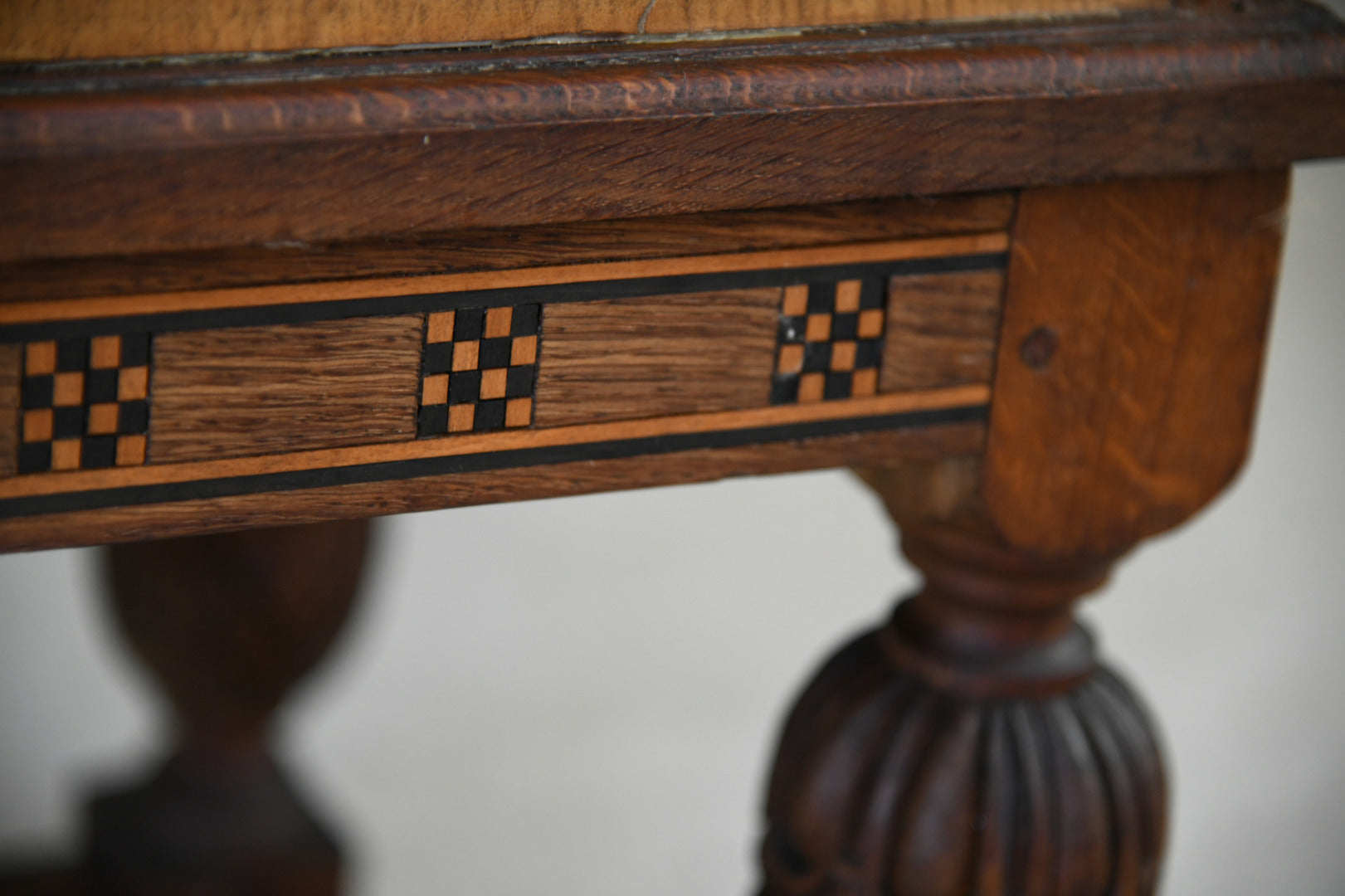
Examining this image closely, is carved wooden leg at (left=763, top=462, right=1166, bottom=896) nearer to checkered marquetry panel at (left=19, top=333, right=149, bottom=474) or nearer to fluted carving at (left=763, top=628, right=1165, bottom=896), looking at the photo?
fluted carving at (left=763, top=628, right=1165, bottom=896)

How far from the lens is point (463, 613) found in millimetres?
1584

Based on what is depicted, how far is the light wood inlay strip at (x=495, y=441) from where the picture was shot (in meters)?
0.41

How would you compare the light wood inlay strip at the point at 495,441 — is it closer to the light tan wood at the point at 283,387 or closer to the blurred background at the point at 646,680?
the light tan wood at the point at 283,387

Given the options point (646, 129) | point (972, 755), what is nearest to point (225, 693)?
point (972, 755)

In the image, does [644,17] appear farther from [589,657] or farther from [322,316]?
[589,657]

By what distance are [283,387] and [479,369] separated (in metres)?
0.05

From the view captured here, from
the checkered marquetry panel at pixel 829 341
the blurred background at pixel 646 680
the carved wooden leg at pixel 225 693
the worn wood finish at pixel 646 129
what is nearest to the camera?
the worn wood finish at pixel 646 129

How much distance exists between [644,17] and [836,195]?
7 cm

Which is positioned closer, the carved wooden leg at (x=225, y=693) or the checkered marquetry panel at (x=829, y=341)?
the checkered marquetry panel at (x=829, y=341)

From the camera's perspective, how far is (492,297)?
436 mm

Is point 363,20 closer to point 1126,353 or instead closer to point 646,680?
point 1126,353

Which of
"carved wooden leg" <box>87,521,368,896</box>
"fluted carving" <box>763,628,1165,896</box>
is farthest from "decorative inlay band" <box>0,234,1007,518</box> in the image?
"carved wooden leg" <box>87,521,368,896</box>

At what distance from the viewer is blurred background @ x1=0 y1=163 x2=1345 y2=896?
1318 mm

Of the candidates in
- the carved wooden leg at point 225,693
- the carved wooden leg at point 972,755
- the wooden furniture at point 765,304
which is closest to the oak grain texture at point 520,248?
the wooden furniture at point 765,304
